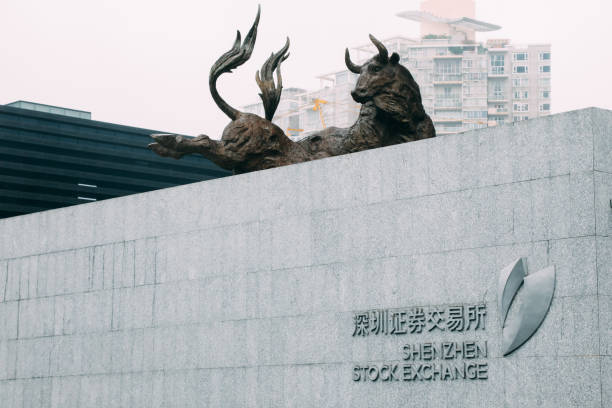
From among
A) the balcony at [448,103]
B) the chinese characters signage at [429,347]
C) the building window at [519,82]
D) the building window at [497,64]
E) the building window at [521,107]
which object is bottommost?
the chinese characters signage at [429,347]

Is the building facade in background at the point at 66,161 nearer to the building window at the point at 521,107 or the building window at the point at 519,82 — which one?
the building window at the point at 521,107

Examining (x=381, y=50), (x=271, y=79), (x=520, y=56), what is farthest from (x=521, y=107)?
(x=381, y=50)

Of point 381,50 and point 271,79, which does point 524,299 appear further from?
point 271,79

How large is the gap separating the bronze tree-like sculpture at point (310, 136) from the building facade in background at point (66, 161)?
50.2m

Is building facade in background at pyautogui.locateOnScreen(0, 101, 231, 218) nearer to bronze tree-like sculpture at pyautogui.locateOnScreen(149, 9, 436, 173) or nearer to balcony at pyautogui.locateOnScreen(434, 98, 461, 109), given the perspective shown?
balcony at pyautogui.locateOnScreen(434, 98, 461, 109)


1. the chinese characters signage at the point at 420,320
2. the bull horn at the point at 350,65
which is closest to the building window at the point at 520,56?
the bull horn at the point at 350,65

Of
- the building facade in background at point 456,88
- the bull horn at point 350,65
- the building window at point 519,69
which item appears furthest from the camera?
the building window at point 519,69

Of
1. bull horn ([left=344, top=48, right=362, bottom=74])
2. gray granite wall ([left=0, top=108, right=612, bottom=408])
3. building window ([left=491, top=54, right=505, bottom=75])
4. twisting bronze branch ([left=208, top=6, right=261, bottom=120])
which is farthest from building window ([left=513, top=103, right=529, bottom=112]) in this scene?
bull horn ([left=344, top=48, right=362, bottom=74])

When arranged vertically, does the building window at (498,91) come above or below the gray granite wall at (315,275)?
above

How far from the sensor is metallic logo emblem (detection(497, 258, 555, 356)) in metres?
12.4

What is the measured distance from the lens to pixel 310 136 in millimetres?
17859

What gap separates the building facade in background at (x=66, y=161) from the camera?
2611 inches

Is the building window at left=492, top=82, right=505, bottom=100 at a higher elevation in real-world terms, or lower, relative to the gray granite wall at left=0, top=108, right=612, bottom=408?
higher

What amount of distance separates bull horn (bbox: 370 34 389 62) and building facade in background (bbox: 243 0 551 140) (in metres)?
93.0
